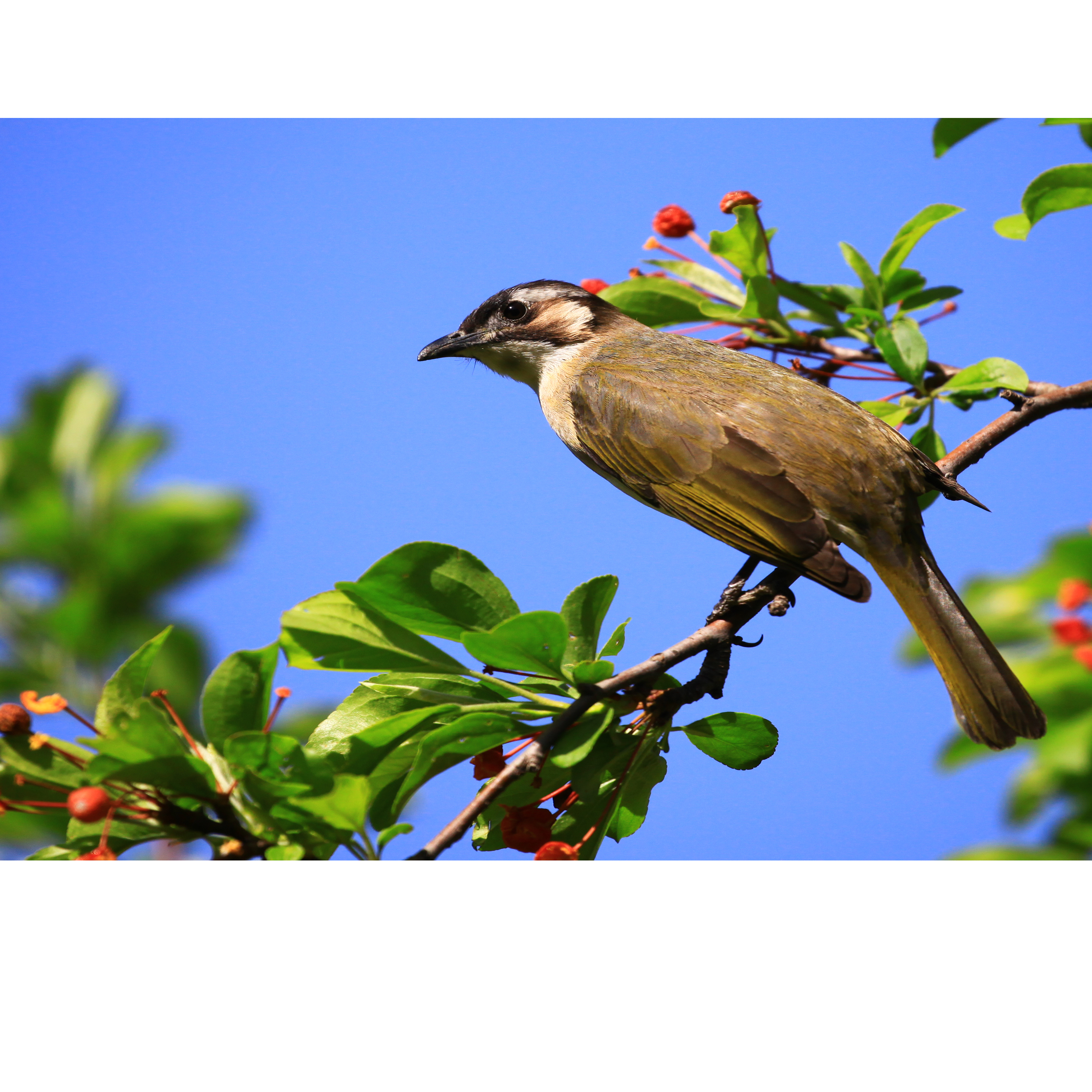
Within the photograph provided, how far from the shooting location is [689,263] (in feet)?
11.4

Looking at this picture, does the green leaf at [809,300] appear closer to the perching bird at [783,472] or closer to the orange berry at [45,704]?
the perching bird at [783,472]

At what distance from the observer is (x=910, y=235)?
3215 millimetres

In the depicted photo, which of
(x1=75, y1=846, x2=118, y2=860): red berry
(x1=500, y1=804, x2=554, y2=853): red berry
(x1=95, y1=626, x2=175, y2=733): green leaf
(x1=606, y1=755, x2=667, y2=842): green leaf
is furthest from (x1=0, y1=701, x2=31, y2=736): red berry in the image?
(x1=606, y1=755, x2=667, y2=842): green leaf

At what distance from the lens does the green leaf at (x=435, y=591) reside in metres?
1.87

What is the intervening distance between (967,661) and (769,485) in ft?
2.66

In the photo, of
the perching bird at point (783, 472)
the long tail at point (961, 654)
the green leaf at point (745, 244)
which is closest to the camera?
A: the long tail at point (961, 654)

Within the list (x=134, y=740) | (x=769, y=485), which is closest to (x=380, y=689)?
(x=134, y=740)

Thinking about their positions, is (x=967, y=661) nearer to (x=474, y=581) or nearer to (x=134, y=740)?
(x=474, y=581)

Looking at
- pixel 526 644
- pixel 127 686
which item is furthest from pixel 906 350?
pixel 127 686

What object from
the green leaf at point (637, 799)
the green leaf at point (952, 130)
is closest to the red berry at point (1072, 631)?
the green leaf at point (637, 799)

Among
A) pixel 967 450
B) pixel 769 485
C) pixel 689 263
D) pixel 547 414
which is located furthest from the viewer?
pixel 547 414

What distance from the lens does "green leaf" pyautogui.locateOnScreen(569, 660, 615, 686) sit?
1.88 meters

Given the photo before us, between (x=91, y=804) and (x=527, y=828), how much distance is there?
0.92 meters

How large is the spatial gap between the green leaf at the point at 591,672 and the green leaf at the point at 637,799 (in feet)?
1.30
